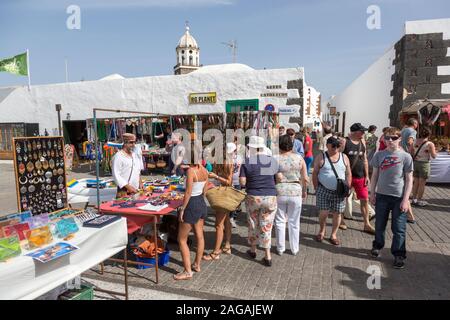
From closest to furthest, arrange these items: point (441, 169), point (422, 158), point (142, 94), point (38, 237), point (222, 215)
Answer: point (38, 237)
point (222, 215)
point (422, 158)
point (441, 169)
point (142, 94)

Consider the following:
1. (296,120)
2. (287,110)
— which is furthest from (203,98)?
(296,120)

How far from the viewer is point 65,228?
9.41 ft

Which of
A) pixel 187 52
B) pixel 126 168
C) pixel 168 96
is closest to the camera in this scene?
pixel 126 168

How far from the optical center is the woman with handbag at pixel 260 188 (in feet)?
13.1

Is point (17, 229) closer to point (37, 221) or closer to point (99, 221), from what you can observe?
point (37, 221)

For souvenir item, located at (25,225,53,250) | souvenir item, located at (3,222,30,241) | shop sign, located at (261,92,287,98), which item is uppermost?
shop sign, located at (261,92,287,98)

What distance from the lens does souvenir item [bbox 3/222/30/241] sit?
253 centimetres

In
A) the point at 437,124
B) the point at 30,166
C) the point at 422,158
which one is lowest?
the point at 422,158

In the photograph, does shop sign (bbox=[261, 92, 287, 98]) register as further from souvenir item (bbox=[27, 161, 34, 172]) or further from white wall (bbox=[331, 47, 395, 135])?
souvenir item (bbox=[27, 161, 34, 172])

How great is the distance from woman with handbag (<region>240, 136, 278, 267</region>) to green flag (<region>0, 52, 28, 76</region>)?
15.5 metres

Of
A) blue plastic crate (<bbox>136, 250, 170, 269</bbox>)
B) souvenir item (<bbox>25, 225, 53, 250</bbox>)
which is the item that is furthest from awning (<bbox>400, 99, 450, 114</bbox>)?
souvenir item (<bbox>25, 225, 53, 250</bbox>)

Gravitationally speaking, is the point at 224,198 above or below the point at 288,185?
below

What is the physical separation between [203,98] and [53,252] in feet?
33.8
